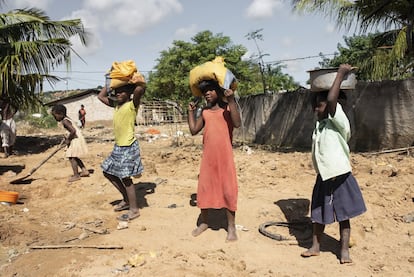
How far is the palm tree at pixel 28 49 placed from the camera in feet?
32.7

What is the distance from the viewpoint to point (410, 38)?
7.91 metres

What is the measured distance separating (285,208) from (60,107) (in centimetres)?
405

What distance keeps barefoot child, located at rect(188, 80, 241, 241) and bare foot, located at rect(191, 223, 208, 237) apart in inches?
9.3

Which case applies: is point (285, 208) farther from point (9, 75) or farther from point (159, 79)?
point (159, 79)

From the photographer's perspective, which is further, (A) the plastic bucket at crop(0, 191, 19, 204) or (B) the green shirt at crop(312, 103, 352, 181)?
(A) the plastic bucket at crop(0, 191, 19, 204)

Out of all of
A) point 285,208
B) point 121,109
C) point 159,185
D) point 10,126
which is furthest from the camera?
point 10,126

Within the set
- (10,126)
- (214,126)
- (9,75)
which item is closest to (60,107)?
(214,126)

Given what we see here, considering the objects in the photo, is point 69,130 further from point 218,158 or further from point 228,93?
point 228,93

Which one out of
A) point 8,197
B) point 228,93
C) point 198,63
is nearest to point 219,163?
point 228,93

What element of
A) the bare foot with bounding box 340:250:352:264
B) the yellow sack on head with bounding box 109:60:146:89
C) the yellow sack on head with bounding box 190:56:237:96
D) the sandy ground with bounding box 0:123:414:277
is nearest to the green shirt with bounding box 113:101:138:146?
the yellow sack on head with bounding box 109:60:146:89

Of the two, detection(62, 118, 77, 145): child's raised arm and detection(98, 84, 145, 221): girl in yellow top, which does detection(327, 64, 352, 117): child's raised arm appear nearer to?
detection(98, 84, 145, 221): girl in yellow top

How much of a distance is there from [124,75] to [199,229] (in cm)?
185

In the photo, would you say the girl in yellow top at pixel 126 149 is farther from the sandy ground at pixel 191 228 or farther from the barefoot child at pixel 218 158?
the barefoot child at pixel 218 158

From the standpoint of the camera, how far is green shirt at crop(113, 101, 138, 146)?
4.46 m
